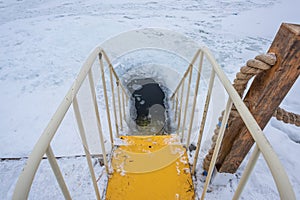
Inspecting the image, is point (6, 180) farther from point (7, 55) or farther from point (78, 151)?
point (7, 55)

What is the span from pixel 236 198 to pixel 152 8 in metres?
7.09

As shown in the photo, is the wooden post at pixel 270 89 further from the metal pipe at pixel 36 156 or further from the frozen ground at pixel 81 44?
the metal pipe at pixel 36 156

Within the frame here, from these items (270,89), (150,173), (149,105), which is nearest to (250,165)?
(270,89)

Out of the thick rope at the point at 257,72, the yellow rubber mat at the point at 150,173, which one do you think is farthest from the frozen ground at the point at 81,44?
the thick rope at the point at 257,72

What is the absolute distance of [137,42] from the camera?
5074 mm

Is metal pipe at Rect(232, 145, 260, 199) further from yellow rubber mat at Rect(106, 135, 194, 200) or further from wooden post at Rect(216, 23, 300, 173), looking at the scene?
yellow rubber mat at Rect(106, 135, 194, 200)

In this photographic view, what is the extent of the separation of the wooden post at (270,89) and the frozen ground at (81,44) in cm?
52

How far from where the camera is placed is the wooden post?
900 millimetres

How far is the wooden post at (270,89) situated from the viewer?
90 centimetres

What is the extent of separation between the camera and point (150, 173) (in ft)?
5.01

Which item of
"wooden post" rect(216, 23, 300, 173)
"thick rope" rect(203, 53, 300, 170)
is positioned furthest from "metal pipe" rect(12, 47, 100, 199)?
"wooden post" rect(216, 23, 300, 173)

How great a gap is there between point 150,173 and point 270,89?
3.65ft

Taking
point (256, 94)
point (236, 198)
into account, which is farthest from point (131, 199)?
point (256, 94)

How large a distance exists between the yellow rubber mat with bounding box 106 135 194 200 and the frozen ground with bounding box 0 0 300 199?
0.34 meters
